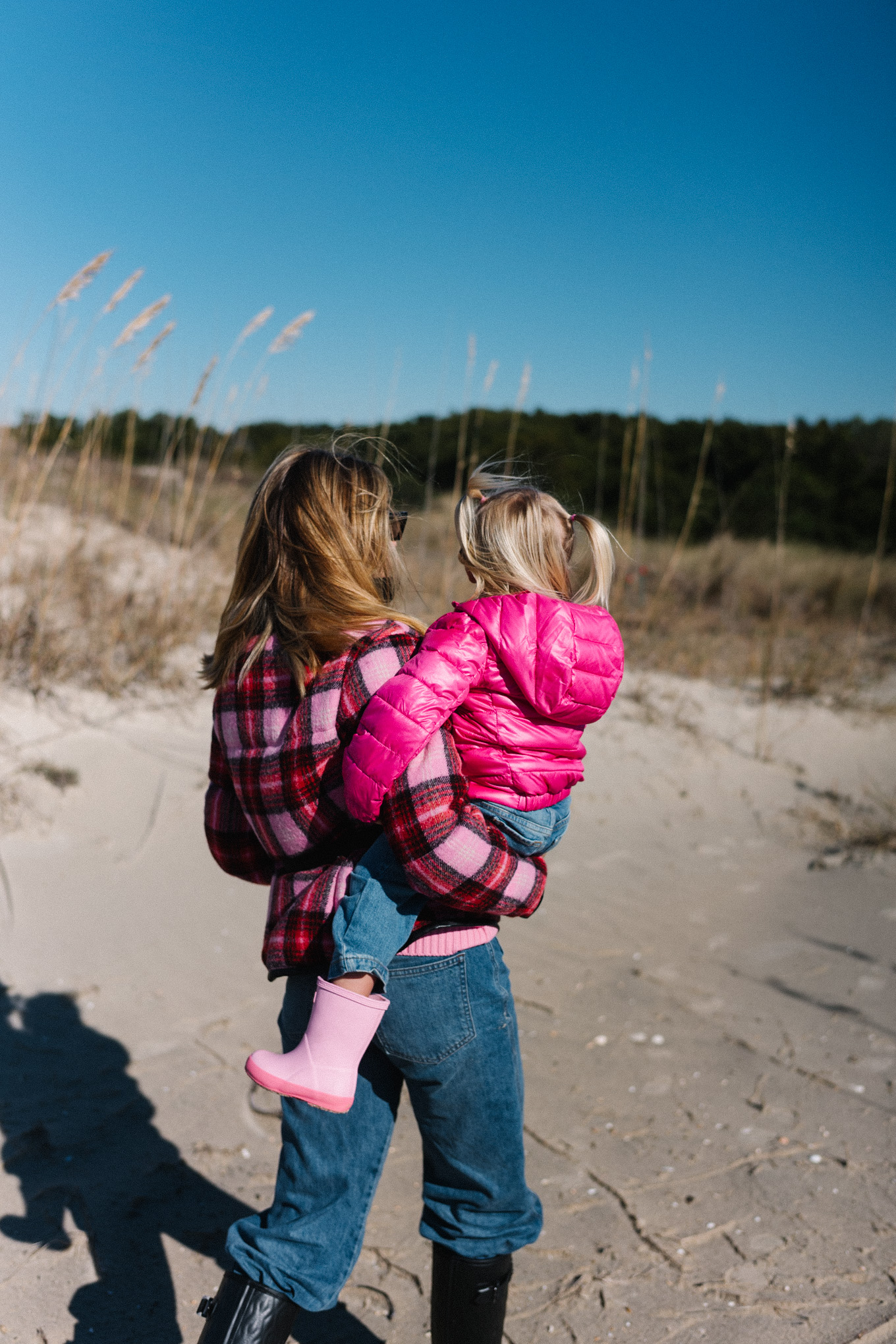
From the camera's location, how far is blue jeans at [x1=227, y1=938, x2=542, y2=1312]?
118 cm

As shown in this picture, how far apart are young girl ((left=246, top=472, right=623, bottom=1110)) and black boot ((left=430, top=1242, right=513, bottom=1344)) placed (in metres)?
0.35

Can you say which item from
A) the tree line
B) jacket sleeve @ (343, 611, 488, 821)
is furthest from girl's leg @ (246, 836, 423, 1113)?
the tree line

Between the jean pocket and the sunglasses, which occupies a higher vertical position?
the sunglasses

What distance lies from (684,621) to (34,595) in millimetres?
4326

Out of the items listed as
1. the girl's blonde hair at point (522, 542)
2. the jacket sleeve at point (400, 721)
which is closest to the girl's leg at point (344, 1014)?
the jacket sleeve at point (400, 721)

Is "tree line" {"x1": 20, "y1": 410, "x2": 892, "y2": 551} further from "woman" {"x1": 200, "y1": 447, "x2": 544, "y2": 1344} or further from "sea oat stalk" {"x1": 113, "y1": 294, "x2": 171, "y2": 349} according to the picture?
"woman" {"x1": 200, "y1": 447, "x2": 544, "y2": 1344}

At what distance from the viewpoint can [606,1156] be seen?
7.18 ft

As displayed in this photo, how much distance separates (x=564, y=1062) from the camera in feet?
8.52

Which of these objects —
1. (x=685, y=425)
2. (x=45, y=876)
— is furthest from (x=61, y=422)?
(x=685, y=425)

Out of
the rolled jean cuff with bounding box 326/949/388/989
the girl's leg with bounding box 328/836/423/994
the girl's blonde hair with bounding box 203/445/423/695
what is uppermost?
the girl's blonde hair with bounding box 203/445/423/695

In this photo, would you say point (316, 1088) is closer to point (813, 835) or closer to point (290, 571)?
point (290, 571)

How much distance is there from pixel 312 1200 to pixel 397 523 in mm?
889

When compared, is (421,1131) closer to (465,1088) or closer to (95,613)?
(465,1088)

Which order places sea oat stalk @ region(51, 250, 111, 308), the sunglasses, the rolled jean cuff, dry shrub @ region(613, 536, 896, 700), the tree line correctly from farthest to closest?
the tree line, dry shrub @ region(613, 536, 896, 700), sea oat stalk @ region(51, 250, 111, 308), the sunglasses, the rolled jean cuff
